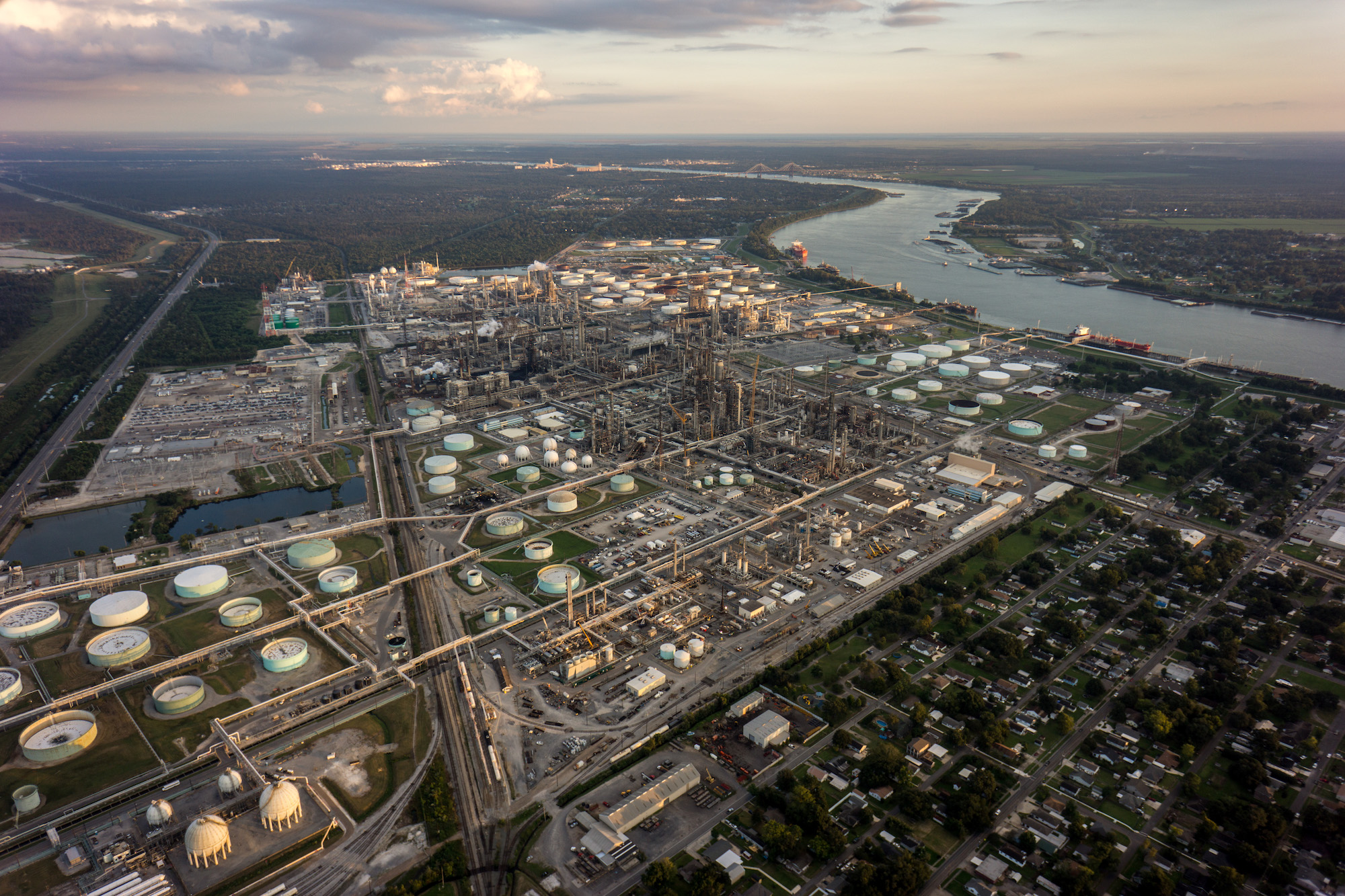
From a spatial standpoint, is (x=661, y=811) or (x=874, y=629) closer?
(x=661, y=811)

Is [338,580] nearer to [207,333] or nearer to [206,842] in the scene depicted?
[206,842]

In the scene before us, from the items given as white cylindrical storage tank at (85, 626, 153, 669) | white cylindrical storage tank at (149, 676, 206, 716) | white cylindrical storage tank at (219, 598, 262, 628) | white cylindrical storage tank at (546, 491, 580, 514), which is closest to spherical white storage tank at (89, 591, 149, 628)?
white cylindrical storage tank at (85, 626, 153, 669)

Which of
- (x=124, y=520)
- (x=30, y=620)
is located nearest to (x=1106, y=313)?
(x=124, y=520)

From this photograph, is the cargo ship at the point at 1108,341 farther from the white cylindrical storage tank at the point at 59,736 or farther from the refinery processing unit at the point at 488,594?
the white cylindrical storage tank at the point at 59,736

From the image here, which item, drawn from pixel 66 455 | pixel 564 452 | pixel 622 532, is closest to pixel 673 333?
pixel 564 452

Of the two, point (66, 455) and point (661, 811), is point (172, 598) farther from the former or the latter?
point (661, 811)

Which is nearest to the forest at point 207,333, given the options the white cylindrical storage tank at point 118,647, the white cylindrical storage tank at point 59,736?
the white cylindrical storage tank at point 118,647
